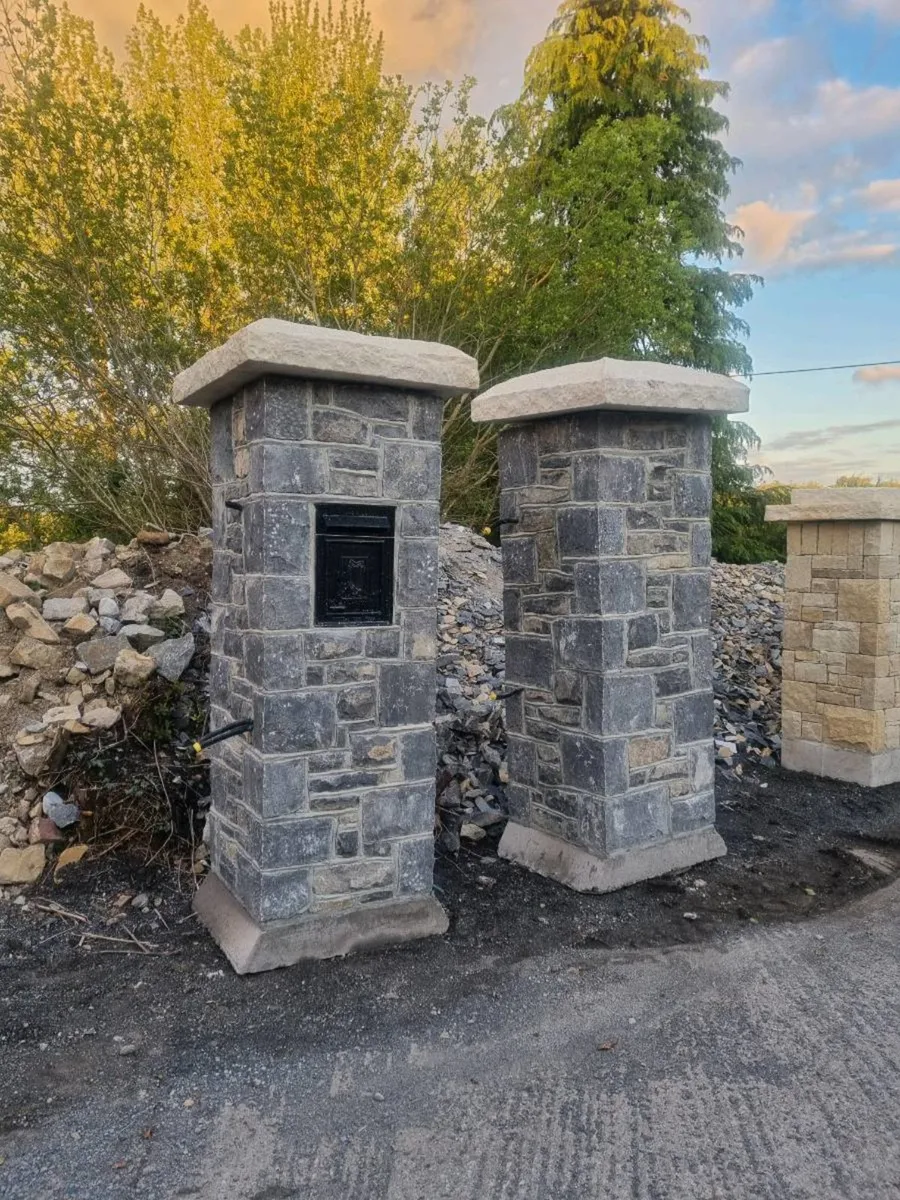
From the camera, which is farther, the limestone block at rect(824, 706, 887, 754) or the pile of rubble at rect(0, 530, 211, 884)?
the limestone block at rect(824, 706, 887, 754)

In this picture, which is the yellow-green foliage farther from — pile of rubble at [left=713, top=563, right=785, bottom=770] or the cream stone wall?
the cream stone wall

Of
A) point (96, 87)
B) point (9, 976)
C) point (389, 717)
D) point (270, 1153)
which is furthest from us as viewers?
point (96, 87)

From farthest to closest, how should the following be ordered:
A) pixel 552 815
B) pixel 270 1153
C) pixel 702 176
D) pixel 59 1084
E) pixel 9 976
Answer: pixel 702 176, pixel 552 815, pixel 9 976, pixel 59 1084, pixel 270 1153

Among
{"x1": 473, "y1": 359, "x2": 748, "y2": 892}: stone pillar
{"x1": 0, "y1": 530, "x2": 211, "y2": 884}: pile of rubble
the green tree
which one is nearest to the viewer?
{"x1": 473, "y1": 359, "x2": 748, "y2": 892}: stone pillar

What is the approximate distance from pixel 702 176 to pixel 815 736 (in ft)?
40.5

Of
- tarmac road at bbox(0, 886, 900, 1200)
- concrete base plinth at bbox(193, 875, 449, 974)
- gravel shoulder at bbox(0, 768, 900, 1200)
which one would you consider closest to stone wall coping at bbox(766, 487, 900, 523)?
gravel shoulder at bbox(0, 768, 900, 1200)

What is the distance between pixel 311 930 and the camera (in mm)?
3570

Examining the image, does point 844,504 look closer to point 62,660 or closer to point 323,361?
point 323,361

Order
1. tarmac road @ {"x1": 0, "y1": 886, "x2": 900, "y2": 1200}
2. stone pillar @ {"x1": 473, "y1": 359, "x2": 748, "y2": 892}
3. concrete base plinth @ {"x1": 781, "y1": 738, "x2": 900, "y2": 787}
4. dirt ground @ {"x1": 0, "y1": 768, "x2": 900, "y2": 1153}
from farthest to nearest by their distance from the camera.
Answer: concrete base plinth @ {"x1": 781, "y1": 738, "x2": 900, "y2": 787}
stone pillar @ {"x1": 473, "y1": 359, "x2": 748, "y2": 892}
dirt ground @ {"x1": 0, "y1": 768, "x2": 900, "y2": 1153}
tarmac road @ {"x1": 0, "y1": 886, "x2": 900, "y2": 1200}

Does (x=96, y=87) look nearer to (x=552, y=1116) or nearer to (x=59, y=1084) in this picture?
(x=59, y=1084)

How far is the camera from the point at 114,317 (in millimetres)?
9062

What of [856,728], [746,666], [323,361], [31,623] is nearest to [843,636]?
[856,728]

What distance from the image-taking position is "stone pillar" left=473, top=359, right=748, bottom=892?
421 cm

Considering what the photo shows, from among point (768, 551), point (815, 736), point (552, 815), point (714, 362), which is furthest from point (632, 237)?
point (552, 815)
